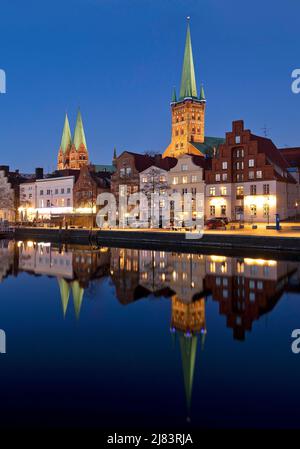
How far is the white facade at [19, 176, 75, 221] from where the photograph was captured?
9350cm

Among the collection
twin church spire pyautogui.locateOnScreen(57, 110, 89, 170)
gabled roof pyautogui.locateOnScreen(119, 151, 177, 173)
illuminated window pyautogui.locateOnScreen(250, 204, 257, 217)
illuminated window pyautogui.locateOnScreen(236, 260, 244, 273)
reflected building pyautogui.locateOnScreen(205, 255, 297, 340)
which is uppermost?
twin church spire pyautogui.locateOnScreen(57, 110, 89, 170)

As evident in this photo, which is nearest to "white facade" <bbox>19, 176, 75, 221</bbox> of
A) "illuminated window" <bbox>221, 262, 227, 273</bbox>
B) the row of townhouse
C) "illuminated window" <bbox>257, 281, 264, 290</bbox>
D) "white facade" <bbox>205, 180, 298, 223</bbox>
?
the row of townhouse

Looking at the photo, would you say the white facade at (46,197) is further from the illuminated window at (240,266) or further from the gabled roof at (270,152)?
the illuminated window at (240,266)

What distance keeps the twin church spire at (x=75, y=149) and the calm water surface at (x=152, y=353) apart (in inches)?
4961

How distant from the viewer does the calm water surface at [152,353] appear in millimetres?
9680

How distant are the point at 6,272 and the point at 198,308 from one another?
18602mm

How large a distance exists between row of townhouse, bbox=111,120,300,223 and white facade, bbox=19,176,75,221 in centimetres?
1455

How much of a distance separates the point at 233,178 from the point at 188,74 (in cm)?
9311

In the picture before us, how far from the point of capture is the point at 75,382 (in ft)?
37.2

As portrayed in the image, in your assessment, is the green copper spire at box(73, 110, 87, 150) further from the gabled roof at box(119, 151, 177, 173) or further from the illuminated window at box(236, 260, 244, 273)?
the illuminated window at box(236, 260, 244, 273)

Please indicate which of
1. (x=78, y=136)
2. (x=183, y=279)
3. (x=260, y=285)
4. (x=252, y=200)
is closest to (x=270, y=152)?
(x=252, y=200)

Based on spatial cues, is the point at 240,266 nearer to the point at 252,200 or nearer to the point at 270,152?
the point at 252,200
